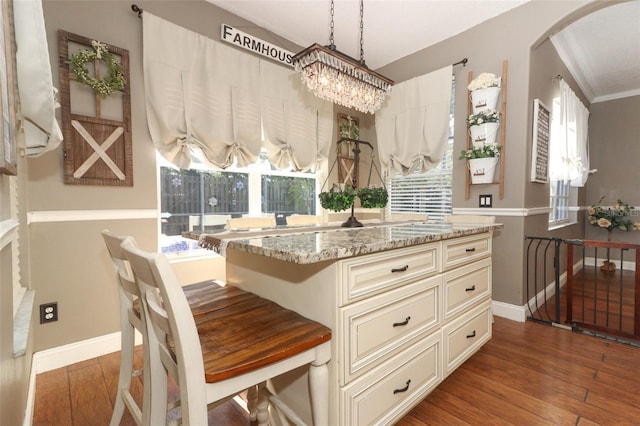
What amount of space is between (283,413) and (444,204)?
2.99 metres

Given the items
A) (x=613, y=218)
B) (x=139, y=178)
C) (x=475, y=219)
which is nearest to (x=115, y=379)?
(x=139, y=178)

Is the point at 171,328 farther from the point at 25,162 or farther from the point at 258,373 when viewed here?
the point at 25,162

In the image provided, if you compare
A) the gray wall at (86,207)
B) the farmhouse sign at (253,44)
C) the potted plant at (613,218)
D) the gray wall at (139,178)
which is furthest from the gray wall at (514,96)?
the gray wall at (86,207)

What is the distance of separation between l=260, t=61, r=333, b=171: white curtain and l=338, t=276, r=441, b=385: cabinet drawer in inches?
86.4

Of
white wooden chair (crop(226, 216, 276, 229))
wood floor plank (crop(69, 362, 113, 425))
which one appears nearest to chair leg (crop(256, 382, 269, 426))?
wood floor plank (crop(69, 362, 113, 425))

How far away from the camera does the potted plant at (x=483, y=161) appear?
2893 mm

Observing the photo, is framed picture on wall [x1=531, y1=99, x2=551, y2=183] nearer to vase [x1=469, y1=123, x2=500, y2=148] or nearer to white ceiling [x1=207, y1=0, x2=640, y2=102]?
vase [x1=469, y1=123, x2=500, y2=148]

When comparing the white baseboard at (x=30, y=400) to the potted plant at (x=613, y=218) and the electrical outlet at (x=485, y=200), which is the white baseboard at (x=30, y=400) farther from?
the potted plant at (x=613, y=218)

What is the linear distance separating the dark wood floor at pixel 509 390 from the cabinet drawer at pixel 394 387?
172mm

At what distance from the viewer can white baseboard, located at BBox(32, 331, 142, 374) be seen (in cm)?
199

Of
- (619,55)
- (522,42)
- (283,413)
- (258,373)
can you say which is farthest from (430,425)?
(619,55)

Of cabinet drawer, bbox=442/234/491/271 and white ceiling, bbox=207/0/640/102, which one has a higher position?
white ceiling, bbox=207/0/640/102

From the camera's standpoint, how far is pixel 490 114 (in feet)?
9.50

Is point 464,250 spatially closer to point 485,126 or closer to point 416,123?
point 485,126
